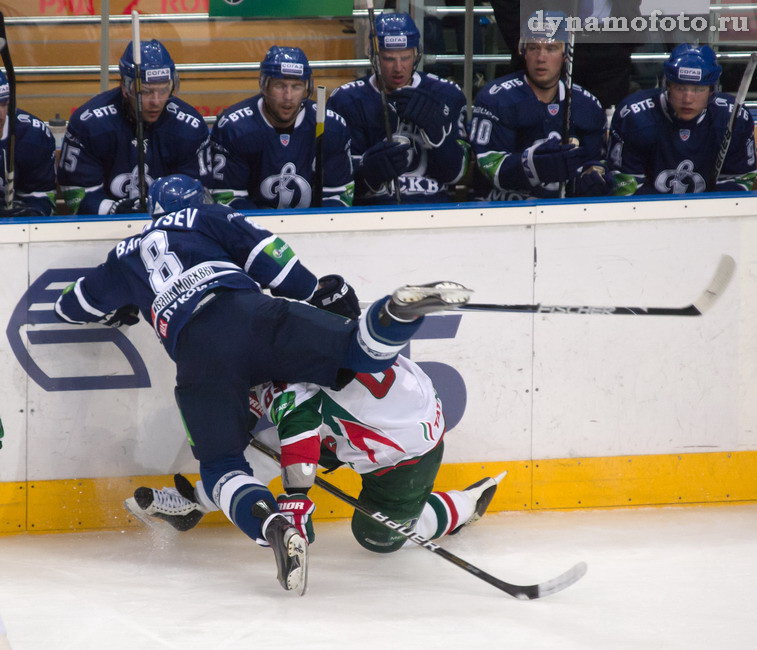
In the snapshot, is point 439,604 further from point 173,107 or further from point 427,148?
point 173,107

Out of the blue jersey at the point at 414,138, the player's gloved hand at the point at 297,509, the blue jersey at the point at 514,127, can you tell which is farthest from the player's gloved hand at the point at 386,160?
the player's gloved hand at the point at 297,509

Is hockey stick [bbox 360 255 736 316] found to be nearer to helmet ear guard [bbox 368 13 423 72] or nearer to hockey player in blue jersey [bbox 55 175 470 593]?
hockey player in blue jersey [bbox 55 175 470 593]

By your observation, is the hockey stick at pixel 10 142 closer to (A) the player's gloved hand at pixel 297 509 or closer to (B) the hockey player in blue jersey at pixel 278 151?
(B) the hockey player in blue jersey at pixel 278 151

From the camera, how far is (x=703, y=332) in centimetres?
349

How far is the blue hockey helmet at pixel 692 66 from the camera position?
3781 mm

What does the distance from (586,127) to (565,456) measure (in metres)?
1.22

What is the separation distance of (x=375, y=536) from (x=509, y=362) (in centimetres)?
71

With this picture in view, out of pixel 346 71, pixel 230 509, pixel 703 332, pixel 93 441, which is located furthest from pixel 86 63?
pixel 703 332

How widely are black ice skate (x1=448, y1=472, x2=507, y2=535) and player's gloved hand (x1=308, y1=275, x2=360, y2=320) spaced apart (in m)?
0.66

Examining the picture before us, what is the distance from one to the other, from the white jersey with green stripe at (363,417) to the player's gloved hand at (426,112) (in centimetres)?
111

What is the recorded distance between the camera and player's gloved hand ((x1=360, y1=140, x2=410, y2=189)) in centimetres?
367

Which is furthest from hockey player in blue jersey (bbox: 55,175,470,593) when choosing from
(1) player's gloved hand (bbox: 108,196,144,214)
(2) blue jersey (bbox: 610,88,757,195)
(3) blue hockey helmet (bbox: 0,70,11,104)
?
(2) blue jersey (bbox: 610,88,757,195)

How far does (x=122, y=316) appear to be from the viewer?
10.5ft

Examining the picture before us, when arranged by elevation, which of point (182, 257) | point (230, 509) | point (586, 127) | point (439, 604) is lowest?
point (439, 604)
